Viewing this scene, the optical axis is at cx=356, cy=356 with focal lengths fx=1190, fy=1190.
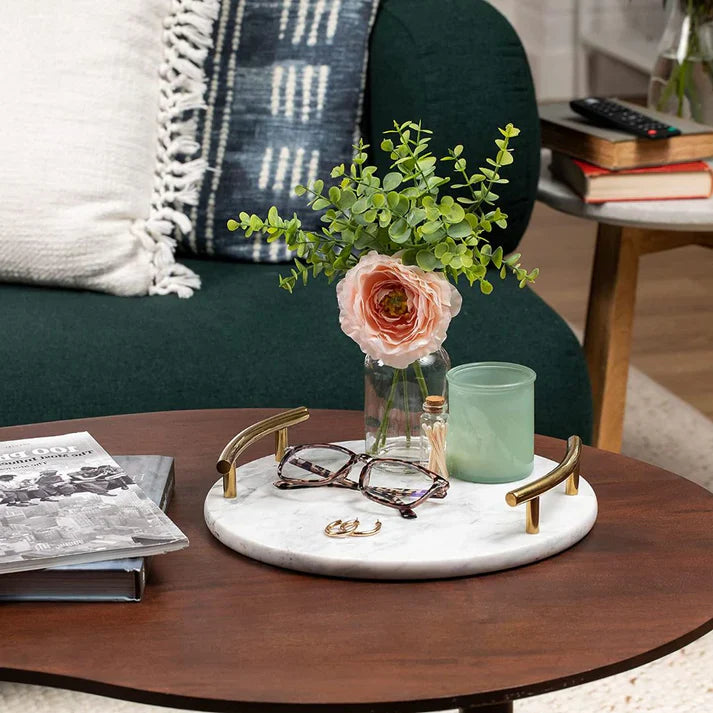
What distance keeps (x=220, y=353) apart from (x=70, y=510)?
2.02 feet

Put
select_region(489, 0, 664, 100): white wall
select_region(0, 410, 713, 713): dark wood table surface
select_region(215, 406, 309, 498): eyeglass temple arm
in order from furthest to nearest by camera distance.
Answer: select_region(489, 0, 664, 100): white wall
select_region(215, 406, 309, 498): eyeglass temple arm
select_region(0, 410, 713, 713): dark wood table surface

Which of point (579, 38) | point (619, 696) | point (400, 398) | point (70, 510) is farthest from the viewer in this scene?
point (579, 38)

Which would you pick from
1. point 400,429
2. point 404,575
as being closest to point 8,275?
point 400,429

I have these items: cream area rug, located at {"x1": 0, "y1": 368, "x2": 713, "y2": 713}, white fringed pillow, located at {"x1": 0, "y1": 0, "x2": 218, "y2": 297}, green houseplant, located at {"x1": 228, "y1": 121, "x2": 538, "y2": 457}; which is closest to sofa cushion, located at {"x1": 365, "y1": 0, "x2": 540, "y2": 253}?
white fringed pillow, located at {"x1": 0, "y1": 0, "x2": 218, "y2": 297}

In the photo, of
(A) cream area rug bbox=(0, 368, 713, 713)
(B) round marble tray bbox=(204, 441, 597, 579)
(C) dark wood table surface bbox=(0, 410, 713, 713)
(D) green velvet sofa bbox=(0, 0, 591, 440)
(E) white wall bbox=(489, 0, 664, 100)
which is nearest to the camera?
(C) dark wood table surface bbox=(0, 410, 713, 713)

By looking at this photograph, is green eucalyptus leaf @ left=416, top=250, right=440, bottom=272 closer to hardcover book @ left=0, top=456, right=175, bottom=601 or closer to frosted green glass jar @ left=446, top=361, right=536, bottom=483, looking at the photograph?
frosted green glass jar @ left=446, top=361, right=536, bottom=483

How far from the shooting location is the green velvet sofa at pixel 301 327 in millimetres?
1374

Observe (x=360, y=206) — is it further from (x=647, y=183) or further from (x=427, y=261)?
(x=647, y=183)

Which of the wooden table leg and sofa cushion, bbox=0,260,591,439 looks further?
the wooden table leg

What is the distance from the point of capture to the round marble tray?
758 mm

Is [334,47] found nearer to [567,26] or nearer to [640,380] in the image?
[640,380]

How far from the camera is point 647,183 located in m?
1.58

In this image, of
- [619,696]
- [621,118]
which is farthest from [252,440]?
[621,118]

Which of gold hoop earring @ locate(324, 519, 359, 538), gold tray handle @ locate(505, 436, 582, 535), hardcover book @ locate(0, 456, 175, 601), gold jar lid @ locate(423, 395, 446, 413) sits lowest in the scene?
hardcover book @ locate(0, 456, 175, 601)
